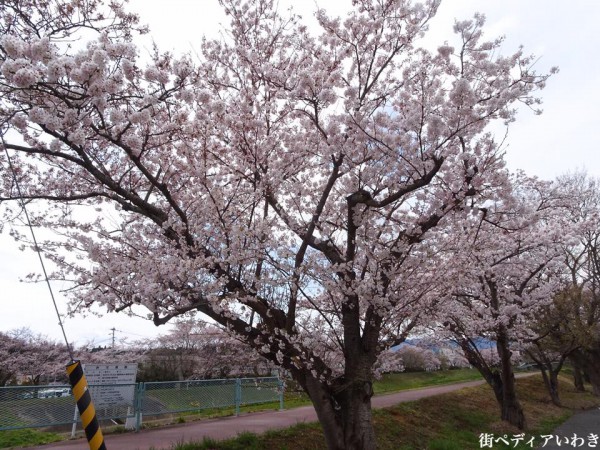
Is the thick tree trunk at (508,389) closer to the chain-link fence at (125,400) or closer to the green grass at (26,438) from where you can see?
the chain-link fence at (125,400)

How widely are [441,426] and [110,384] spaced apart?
9272 mm

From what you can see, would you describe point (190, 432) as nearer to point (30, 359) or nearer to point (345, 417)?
point (345, 417)

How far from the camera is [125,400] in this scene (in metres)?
10.3

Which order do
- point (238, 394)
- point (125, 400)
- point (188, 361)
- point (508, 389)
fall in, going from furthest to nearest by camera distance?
point (188, 361), point (238, 394), point (508, 389), point (125, 400)

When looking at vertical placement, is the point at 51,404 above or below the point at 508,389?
above

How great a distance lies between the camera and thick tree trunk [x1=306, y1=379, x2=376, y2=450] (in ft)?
18.7

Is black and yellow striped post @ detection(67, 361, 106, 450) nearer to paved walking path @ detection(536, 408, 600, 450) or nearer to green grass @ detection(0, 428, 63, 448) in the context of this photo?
green grass @ detection(0, 428, 63, 448)

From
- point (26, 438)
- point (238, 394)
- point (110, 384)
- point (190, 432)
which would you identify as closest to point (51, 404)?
point (26, 438)

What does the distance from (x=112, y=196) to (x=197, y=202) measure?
41.1 inches

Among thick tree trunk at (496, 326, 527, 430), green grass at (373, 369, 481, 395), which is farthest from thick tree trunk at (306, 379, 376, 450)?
green grass at (373, 369, 481, 395)

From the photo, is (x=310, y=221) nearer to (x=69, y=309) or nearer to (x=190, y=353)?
(x=69, y=309)

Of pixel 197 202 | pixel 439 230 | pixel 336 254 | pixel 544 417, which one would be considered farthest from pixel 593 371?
pixel 197 202

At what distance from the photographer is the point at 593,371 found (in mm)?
22438

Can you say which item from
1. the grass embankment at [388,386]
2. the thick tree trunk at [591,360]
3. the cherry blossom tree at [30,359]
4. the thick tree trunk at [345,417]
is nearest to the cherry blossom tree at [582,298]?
the thick tree trunk at [591,360]
